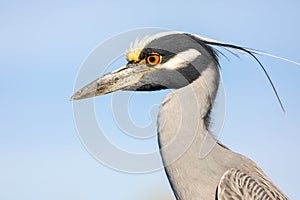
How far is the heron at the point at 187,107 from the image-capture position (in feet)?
18.5

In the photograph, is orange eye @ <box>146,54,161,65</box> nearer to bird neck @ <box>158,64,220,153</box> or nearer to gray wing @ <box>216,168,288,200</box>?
bird neck @ <box>158,64,220,153</box>

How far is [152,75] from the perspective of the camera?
5840 millimetres

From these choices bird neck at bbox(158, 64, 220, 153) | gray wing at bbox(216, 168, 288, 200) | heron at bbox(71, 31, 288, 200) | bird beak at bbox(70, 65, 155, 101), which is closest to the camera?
gray wing at bbox(216, 168, 288, 200)

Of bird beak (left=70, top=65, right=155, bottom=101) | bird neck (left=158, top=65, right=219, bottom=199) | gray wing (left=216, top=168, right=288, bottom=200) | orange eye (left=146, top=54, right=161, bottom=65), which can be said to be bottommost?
gray wing (left=216, top=168, right=288, bottom=200)

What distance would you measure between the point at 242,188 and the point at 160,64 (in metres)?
1.28

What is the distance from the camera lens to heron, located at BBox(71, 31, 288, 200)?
222 inches

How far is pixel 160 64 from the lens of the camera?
5805mm

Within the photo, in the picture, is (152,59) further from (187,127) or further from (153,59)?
(187,127)

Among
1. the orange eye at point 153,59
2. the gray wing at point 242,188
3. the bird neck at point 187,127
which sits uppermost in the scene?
the orange eye at point 153,59

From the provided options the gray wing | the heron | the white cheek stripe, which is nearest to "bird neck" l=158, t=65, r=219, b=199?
the heron

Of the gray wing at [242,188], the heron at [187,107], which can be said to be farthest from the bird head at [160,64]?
the gray wing at [242,188]

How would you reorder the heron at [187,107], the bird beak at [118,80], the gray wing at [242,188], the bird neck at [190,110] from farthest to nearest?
the bird beak at [118,80] → the bird neck at [190,110] → the heron at [187,107] → the gray wing at [242,188]

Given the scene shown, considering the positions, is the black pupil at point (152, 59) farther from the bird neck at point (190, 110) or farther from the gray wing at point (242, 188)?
the gray wing at point (242, 188)

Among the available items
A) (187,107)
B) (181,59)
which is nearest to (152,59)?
(181,59)
